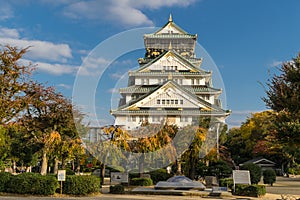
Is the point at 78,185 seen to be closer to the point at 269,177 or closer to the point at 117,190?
the point at 117,190

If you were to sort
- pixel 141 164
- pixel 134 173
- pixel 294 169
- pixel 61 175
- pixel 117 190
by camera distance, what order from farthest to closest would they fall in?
pixel 294 169, pixel 134 173, pixel 141 164, pixel 117 190, pixel 61 175

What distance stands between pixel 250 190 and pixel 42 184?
9.85 metres

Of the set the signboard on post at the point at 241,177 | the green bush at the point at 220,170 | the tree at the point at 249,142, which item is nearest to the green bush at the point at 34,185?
the signboard on post at the point at 241,177

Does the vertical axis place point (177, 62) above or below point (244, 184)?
above

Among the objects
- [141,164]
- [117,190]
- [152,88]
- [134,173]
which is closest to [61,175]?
[117,190]

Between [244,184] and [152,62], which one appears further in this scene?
[152,62]

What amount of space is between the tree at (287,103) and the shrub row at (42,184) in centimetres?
913

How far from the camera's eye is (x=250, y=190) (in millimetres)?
18359

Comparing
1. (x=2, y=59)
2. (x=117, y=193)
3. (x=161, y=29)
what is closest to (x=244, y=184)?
(x=117, y=193)

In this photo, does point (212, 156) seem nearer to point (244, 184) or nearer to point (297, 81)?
point (244, 184)

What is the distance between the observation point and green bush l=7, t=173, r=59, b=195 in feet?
54.0

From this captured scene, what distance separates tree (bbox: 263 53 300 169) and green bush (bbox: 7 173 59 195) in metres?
9.94

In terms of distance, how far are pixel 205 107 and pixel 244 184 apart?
2550 centimetres

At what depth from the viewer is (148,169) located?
27.1m
